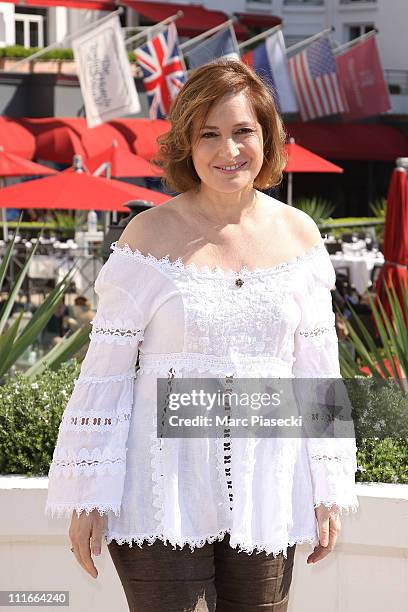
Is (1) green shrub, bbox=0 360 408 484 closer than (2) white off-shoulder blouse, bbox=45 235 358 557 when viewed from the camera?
No

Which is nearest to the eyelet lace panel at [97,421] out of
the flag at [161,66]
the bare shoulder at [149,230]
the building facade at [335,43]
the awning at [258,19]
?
the bare shoulder at [149,230]

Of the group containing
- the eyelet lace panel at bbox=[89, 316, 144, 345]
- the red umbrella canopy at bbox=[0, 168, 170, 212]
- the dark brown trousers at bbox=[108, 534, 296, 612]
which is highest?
the red umbrella canopy at bbox=[0, 168, 170, 212]

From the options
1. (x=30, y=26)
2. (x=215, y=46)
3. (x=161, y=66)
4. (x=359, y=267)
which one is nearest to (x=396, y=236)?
(x=359, y=267)

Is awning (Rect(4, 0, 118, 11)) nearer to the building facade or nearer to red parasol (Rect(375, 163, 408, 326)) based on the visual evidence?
the building facade

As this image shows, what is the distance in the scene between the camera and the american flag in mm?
24125

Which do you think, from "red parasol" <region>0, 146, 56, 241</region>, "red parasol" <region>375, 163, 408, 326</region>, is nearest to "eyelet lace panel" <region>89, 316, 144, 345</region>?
"red parasol" <region>375, 163, 408, 326</region>

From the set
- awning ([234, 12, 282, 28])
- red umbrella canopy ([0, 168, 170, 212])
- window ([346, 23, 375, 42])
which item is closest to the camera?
red umbrella canopy ([0, 168, 170, 212])

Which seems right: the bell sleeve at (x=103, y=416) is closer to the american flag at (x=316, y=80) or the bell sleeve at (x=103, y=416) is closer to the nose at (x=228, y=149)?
the nose at (x=228, y=149)

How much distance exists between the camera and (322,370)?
2256 millimetres

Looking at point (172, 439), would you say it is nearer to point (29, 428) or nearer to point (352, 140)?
point (29, 428)

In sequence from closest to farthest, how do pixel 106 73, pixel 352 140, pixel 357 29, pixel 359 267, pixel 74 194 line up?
pixel 74 194
pixel 359 267
pixel 106 73
pixel 352 140
pixel 357 29

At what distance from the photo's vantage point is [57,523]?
3.23 meters

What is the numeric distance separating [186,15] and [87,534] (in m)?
31.0

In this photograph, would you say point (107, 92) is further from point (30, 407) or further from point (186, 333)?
point (186, 333)
